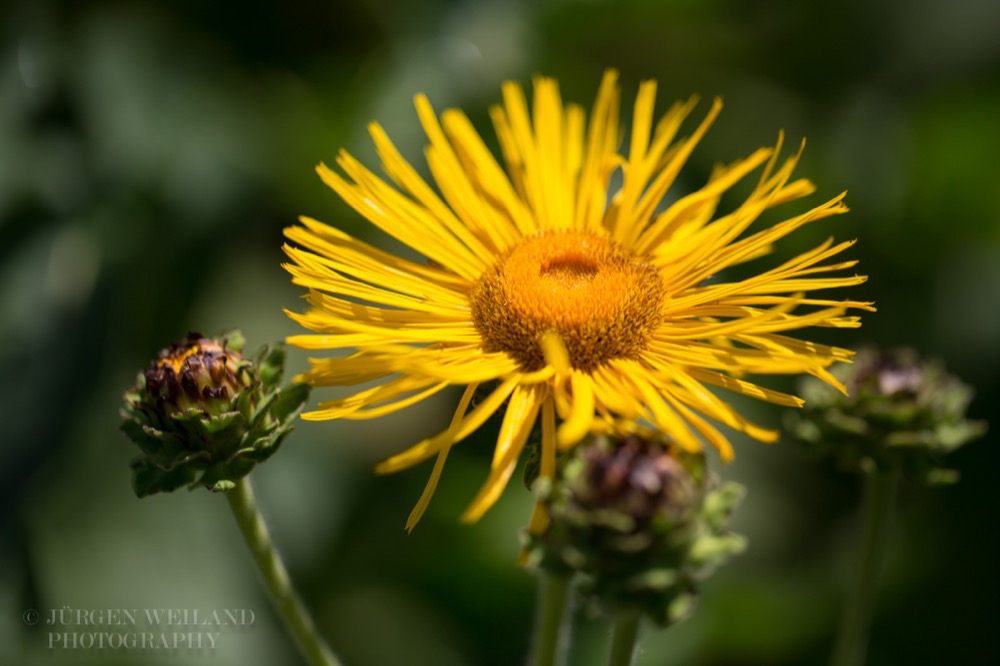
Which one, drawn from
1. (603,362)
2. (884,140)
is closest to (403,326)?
(603,362)

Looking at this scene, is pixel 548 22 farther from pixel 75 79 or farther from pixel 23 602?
pixel 23 602

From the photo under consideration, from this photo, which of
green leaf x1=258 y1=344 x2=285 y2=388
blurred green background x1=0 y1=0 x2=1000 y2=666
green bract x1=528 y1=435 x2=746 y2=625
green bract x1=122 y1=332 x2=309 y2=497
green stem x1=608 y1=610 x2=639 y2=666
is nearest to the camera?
green bract x1=528 y1=435 x2=746 y2=625

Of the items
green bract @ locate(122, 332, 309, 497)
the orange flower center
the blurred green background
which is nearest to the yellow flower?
the orange flower center

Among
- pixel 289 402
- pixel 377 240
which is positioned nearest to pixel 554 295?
pixel 289 402

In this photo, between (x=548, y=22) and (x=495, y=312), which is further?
(x=548, y=22)

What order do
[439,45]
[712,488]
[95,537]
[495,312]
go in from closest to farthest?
[712,488], [495,312], [95,537], [439,45]

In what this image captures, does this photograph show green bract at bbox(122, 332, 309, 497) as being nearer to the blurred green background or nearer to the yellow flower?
the yellow flower
